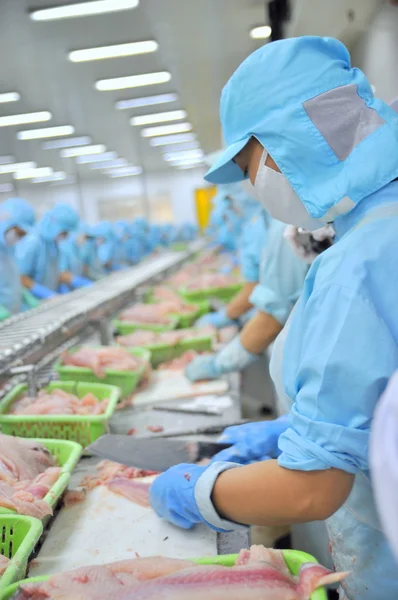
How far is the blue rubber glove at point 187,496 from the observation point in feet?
4.73

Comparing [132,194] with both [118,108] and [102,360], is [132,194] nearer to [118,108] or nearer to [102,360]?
[118,108]

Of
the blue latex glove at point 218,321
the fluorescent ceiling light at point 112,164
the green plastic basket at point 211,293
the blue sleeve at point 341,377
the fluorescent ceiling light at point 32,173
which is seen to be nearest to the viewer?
the blue sleeve at point 341,377

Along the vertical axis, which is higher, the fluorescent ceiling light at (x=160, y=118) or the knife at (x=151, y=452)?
the knife at (x=151, y=452)

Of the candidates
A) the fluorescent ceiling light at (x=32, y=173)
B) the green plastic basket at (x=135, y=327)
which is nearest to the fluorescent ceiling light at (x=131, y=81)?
the green plastic basket at (x=135, y=327)

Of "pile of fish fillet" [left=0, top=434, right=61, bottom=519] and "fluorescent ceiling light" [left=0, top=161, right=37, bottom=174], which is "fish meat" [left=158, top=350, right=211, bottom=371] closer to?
"pile of fish fillet" [left=0, top=434, right=61, bottom=519]

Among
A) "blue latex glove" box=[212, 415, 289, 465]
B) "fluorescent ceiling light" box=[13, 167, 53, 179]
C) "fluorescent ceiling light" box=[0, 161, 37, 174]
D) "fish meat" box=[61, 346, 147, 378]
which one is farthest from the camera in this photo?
"fluorescent ceiling light" box=[13, 167, 53, 179]

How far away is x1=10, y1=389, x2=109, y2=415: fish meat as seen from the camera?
8.25ft

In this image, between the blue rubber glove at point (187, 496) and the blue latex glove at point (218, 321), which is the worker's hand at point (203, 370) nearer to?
the blue latex glove at point (218, 321)

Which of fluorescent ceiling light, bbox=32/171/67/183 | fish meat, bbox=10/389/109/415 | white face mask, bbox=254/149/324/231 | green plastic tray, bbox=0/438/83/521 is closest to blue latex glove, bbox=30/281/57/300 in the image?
fish meat, bbox=10/389/109/415

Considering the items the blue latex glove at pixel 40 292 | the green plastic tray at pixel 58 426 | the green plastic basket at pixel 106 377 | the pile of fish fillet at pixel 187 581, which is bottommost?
the blue latex glove at pixel 40 292

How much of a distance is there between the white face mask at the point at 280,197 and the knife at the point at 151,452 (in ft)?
3.22

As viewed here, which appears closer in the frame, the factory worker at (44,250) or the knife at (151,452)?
the knife at (151,452)

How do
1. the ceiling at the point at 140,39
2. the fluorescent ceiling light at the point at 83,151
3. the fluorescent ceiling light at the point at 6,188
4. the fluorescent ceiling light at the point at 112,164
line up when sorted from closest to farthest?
the ceiling at the point at 140,39 → the fluorescent ceiling light at the point at 83,151 → the fluorescent ceiling light at the point at 112,164 → the fluorescent ceiling light at the point at 6,188

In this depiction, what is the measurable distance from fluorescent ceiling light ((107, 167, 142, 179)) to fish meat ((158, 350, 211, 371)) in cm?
A: 1553
